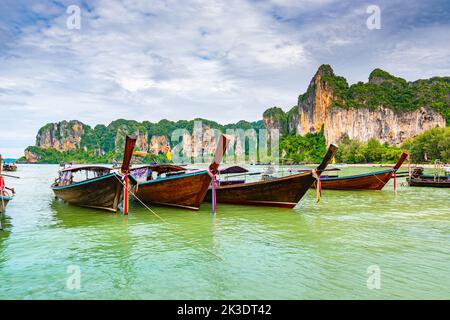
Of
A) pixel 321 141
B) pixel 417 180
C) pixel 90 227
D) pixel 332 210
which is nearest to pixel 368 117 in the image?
pixel 321 141

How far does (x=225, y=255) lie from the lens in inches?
287

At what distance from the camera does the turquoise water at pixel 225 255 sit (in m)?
5.41

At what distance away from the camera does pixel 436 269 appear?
632 centimetres

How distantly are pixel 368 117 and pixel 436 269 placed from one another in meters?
110

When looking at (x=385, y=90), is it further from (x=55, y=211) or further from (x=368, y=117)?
(x=55, y=211)

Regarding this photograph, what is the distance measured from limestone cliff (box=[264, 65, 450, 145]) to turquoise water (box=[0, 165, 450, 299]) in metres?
100

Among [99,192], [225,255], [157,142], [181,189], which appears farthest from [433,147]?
[157,142]

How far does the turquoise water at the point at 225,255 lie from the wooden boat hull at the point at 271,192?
3.00 feet

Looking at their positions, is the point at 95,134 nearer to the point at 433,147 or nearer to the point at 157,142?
the point at 157,142

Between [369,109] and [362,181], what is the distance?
94324mm

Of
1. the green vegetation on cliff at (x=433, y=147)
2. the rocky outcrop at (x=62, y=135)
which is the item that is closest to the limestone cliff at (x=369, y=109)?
the green vegetation on cliff at (x=433, y=147)

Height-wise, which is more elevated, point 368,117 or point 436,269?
point 368,117

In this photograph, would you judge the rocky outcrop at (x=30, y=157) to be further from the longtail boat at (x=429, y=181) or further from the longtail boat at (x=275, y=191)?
the longtail boat at (x=275, y=191)
